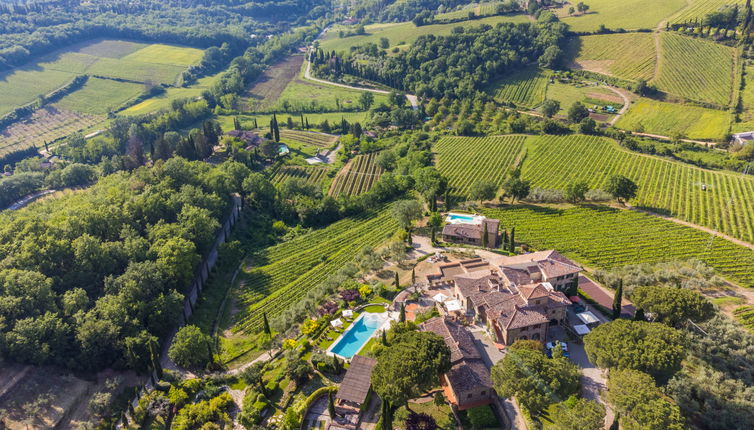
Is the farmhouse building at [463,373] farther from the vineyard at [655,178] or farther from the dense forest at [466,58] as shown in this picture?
the dense forest at [466,58]

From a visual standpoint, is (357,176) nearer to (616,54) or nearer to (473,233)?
(473,233)

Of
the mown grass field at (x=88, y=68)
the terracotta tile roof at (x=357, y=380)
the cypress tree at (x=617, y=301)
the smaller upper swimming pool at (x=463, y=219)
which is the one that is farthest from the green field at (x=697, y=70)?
the mown grass field at (x=88, y=68)

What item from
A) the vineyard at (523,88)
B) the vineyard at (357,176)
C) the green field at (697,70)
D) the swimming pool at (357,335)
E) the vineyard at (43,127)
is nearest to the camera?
the swimming pool at (357,335)

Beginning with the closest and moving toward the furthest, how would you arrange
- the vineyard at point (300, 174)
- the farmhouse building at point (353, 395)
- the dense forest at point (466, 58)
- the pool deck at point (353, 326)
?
the farmhouse building at point (353, 395)
the pool deck at point (353, 326)
the vineyard at point (300, 174)
the dense forest at point (466, 58)

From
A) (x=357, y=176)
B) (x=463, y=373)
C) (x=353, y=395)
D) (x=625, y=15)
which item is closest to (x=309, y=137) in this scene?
(x=357, y=176)

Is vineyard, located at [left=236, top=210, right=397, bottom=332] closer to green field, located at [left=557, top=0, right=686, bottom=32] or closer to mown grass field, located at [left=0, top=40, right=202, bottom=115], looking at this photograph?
mown grass field, located at [left=0, top=40, right=202, bottom=115]

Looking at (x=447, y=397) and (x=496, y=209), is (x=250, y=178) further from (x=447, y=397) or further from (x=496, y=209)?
(x=447, y=397)

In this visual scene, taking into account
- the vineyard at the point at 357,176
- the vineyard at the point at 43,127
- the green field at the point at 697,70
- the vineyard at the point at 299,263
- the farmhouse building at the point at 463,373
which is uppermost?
the green field at the point at 697,70

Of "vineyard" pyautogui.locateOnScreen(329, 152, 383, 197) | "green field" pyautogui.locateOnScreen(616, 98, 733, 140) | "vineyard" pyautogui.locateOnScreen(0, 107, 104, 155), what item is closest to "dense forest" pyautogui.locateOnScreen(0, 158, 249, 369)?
"vineyard" pyautogui.locateOnScreen(329, 152, 383, 197)
